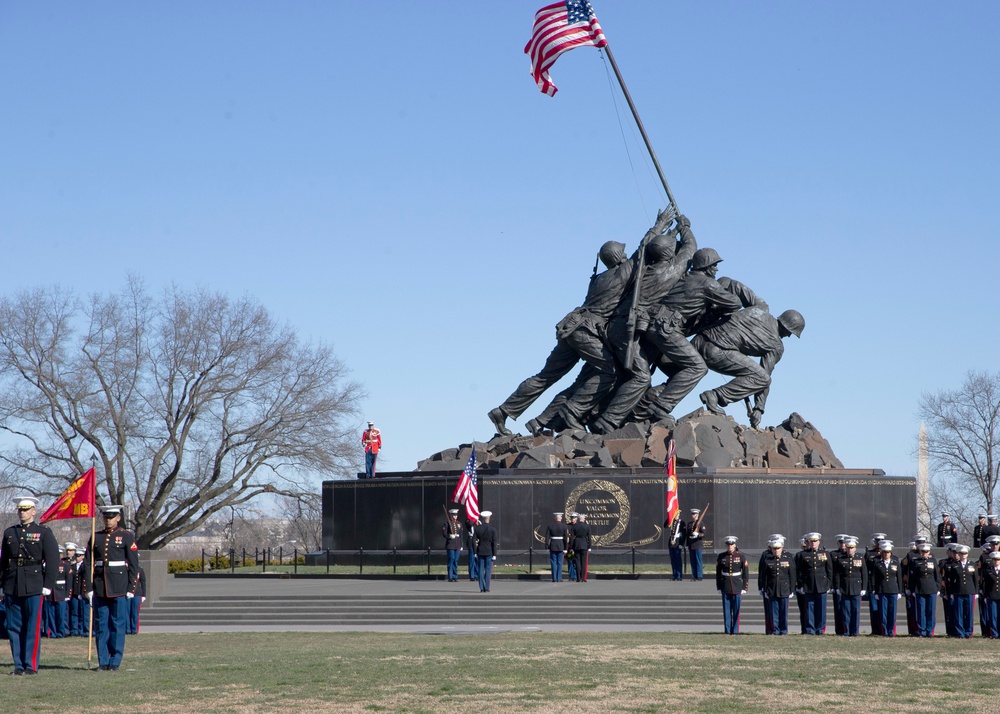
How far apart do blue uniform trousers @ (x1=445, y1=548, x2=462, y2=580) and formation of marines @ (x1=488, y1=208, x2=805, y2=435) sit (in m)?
7.16

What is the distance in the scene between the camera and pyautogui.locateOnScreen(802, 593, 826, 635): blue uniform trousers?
662 inches

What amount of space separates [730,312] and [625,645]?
17.9m

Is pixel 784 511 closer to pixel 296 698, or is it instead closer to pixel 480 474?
pixel 480 474

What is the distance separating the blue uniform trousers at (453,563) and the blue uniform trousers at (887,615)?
9040 mm

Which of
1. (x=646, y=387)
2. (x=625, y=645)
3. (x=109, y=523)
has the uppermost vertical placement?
(x=646, y=387)

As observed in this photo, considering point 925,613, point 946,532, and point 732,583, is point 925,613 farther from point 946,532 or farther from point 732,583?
point 946,532

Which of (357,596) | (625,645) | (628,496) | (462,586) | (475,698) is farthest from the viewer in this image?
(628,496)

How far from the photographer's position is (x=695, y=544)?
77.9ft

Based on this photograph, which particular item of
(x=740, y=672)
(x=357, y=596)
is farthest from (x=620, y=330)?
(x=740, y=672)

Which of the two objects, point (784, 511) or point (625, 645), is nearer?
point (625, 645)

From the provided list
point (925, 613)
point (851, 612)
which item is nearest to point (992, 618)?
point (925, 613)

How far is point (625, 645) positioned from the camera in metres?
14.6

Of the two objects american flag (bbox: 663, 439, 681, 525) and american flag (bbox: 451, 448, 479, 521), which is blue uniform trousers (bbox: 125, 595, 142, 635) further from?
american flag (bbox: 663, 439, 681, 525)

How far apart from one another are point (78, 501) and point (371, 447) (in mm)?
17537
